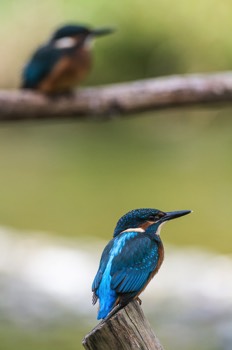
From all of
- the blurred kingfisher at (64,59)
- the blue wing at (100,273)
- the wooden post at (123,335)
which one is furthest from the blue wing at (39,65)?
the wooden post at (123,335)

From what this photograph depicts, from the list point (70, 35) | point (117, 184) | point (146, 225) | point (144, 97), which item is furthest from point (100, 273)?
point (117, 184)

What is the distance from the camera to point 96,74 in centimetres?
972

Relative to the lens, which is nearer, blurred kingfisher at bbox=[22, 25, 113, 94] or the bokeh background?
the bokeh background

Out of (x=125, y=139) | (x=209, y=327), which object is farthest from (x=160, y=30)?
(x=209, y=327)

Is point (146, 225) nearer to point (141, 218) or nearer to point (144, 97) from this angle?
point (141, 218)

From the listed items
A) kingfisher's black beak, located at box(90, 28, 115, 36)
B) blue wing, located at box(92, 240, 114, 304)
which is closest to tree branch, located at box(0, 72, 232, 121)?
kingfisher's black beak, located at box(90, 28, 115, 36)

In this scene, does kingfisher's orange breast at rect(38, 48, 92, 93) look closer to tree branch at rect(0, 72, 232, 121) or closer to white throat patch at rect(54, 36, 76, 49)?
white throat patch at rect(54, 36, 76, 49)

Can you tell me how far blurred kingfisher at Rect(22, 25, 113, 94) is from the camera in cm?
434

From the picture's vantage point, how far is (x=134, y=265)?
62.2 inches

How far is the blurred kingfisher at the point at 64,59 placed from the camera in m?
4.34

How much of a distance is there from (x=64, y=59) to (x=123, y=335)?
3.13 meters

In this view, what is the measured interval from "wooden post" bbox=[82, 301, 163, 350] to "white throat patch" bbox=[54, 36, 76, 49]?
313cm

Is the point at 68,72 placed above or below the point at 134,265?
above

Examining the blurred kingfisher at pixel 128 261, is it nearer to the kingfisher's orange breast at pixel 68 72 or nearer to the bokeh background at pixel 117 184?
the bokeh background at pixel 117 184
